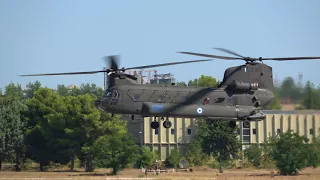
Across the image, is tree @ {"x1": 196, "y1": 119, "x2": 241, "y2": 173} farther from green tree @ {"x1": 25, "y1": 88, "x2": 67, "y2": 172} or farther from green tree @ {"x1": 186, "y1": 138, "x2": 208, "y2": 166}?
green tree @ {"x1": 25, "y1": 88, "x2": 67, "y2": 172}

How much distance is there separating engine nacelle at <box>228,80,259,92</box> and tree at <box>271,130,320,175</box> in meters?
24.6

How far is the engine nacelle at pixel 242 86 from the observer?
61312 mm

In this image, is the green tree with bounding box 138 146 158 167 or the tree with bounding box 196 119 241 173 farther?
the tree with bounding box 196 119 241 173

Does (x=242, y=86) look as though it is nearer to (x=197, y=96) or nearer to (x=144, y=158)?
(x=197, y=96)

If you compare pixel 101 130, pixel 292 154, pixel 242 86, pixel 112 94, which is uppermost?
pixel 242 86

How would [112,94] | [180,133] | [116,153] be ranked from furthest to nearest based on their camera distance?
[180,133]
[116,153]
[112,94]

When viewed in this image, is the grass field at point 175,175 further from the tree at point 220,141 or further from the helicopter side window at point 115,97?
the helicopter side window at point 115,97

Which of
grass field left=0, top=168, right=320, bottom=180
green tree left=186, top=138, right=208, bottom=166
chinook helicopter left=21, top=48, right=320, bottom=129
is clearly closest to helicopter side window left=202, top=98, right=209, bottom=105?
chinook helicopter left=21, top=48, right=320, bottom=129

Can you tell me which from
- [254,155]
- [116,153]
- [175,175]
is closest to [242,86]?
[175,175]

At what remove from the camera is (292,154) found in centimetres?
8556

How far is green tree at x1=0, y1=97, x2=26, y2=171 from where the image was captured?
319ft

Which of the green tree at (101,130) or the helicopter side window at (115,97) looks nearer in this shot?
the helicopter side window at (115,97)

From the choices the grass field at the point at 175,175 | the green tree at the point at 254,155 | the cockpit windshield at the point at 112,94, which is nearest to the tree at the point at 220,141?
the green tree at the point at 254,155

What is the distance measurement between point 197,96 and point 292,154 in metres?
27.7
